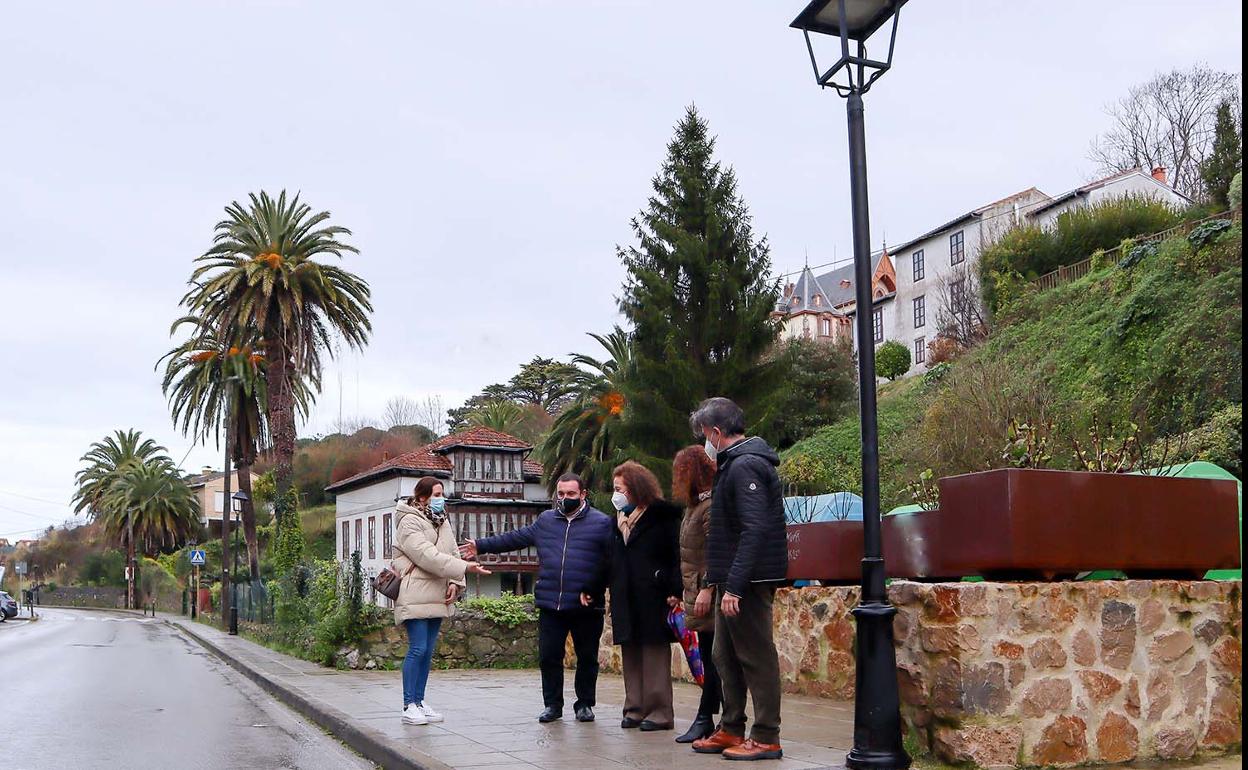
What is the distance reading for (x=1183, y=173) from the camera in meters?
50.7

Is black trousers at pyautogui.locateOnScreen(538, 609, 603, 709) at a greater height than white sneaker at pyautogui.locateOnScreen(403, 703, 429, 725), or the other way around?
black trousers at pyautogui.locateOnScreen(538, 609, 603, 709)

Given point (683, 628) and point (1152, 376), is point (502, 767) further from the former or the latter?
point (1152, 376)

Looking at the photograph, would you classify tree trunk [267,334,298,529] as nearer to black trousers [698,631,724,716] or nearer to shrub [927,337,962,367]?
shrub [927,337,962,367]

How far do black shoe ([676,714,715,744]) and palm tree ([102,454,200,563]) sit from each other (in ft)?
223

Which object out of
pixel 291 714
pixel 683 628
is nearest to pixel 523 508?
pixel 291 714

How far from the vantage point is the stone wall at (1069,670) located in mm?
5773

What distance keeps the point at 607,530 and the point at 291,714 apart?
185 inches

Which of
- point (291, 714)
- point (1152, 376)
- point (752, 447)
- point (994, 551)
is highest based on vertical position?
point (1152, 376)

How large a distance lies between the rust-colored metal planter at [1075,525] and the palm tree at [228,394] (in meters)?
33.8

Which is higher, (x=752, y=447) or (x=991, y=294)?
(x=991, y=294)

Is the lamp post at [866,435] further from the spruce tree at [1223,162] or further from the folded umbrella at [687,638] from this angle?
the spruce tree at [1223,162]

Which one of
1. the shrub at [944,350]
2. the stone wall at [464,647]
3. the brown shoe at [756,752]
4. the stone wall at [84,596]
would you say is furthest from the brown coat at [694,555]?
the stone wall at [84,596]

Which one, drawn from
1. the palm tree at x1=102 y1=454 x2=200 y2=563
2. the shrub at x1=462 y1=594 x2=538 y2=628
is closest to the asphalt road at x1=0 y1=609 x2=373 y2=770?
the shrub at x1=462 y1=594 x2=538 y2=628

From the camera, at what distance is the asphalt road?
25.6ft
